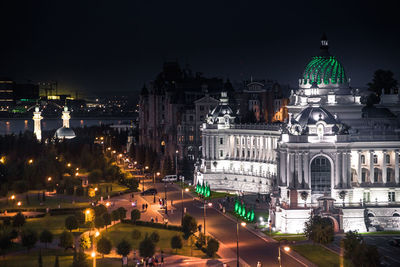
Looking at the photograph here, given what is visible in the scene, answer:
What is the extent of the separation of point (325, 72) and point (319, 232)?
3356 cm

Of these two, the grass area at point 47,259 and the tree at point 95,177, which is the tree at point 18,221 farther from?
the tree at point 95,177

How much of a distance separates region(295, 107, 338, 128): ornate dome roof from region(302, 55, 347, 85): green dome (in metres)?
13.4

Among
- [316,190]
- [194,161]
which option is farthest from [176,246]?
[194,161]

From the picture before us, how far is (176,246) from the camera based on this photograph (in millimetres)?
71375

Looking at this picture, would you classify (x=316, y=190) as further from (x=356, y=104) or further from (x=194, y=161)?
(x=194, y=161)

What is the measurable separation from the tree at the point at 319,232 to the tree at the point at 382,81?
247ft

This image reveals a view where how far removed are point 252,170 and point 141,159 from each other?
42.8 m

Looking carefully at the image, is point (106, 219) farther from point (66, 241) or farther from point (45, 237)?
point (66, 241)

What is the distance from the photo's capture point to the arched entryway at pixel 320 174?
8669 cm

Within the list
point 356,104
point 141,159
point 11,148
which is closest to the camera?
point 356,104

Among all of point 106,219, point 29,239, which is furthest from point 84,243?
point 106,219

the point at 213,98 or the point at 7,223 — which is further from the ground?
the point at 213,98

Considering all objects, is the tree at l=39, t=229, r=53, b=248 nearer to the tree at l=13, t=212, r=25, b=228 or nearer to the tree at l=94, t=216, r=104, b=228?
the tree at l=94, t=216, r=104, b=228

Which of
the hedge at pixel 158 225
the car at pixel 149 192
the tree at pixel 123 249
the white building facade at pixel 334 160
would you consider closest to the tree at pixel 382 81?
the white building facade at pixel 334 160
